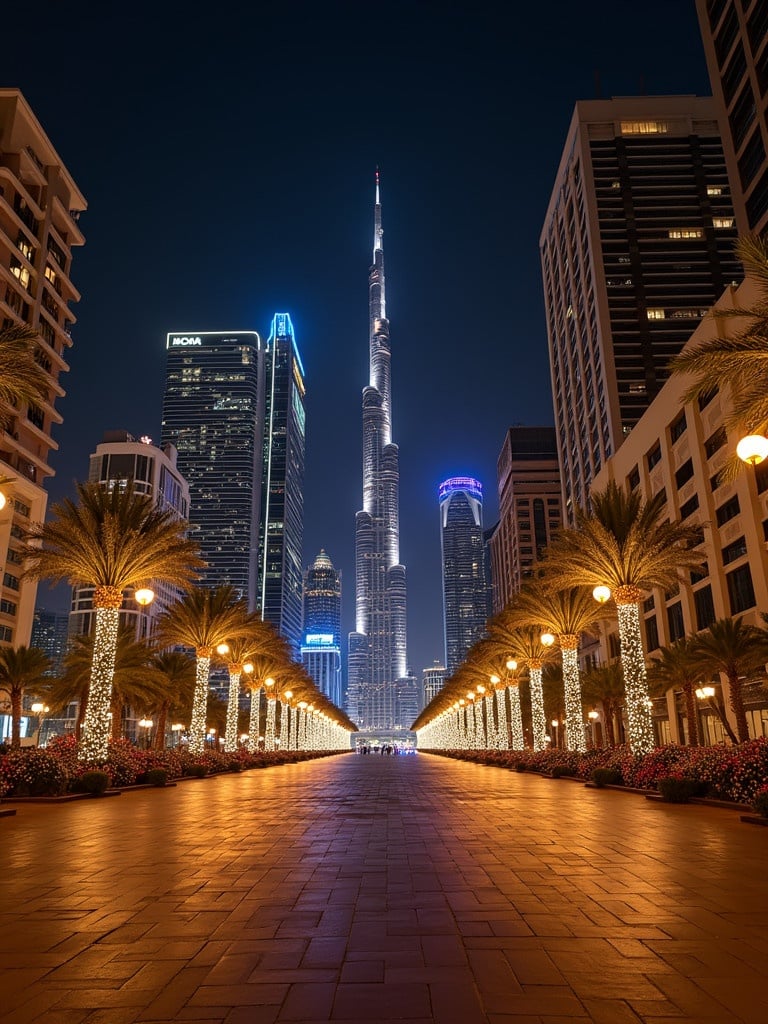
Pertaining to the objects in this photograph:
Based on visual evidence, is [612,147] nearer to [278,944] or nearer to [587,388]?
[587,388]

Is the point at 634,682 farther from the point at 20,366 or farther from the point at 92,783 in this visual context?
the point at 20,366

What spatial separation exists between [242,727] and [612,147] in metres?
86.0

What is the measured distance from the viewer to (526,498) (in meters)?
150

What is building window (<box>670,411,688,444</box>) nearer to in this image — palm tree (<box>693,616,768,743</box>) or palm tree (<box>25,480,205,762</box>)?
palm tree (<box>693,616,768,743</box>)

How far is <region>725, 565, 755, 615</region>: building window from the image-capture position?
1628 inches

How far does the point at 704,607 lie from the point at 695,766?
34.6m

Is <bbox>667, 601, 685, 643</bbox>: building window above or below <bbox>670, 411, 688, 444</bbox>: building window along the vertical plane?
below

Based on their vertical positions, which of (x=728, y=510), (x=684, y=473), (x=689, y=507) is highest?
(x=684, y=473)

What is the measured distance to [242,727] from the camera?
86688 mm

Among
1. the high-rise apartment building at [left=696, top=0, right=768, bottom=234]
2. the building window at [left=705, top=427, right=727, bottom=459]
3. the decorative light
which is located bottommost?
the decorative light

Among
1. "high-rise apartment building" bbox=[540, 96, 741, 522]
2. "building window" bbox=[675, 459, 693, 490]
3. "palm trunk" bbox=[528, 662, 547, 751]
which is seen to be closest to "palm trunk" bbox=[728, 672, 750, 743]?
"palm trunk" bbox=[528, 662, 547, 751]

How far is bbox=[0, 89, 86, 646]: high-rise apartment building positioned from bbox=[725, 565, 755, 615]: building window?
5266 cm

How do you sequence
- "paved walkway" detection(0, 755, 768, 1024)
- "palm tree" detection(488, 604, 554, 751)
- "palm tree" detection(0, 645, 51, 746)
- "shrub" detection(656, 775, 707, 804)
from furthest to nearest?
"palm tree" detection(0, 645, 51, 746) < "palm tree" detection(488, 604, 554, 751) < "shrub" detection(656, 775, 707, 804) < "paved walkway" detection(0, 755, 768, 1024)

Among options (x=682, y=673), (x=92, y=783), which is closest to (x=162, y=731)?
(x=92, y=783)
